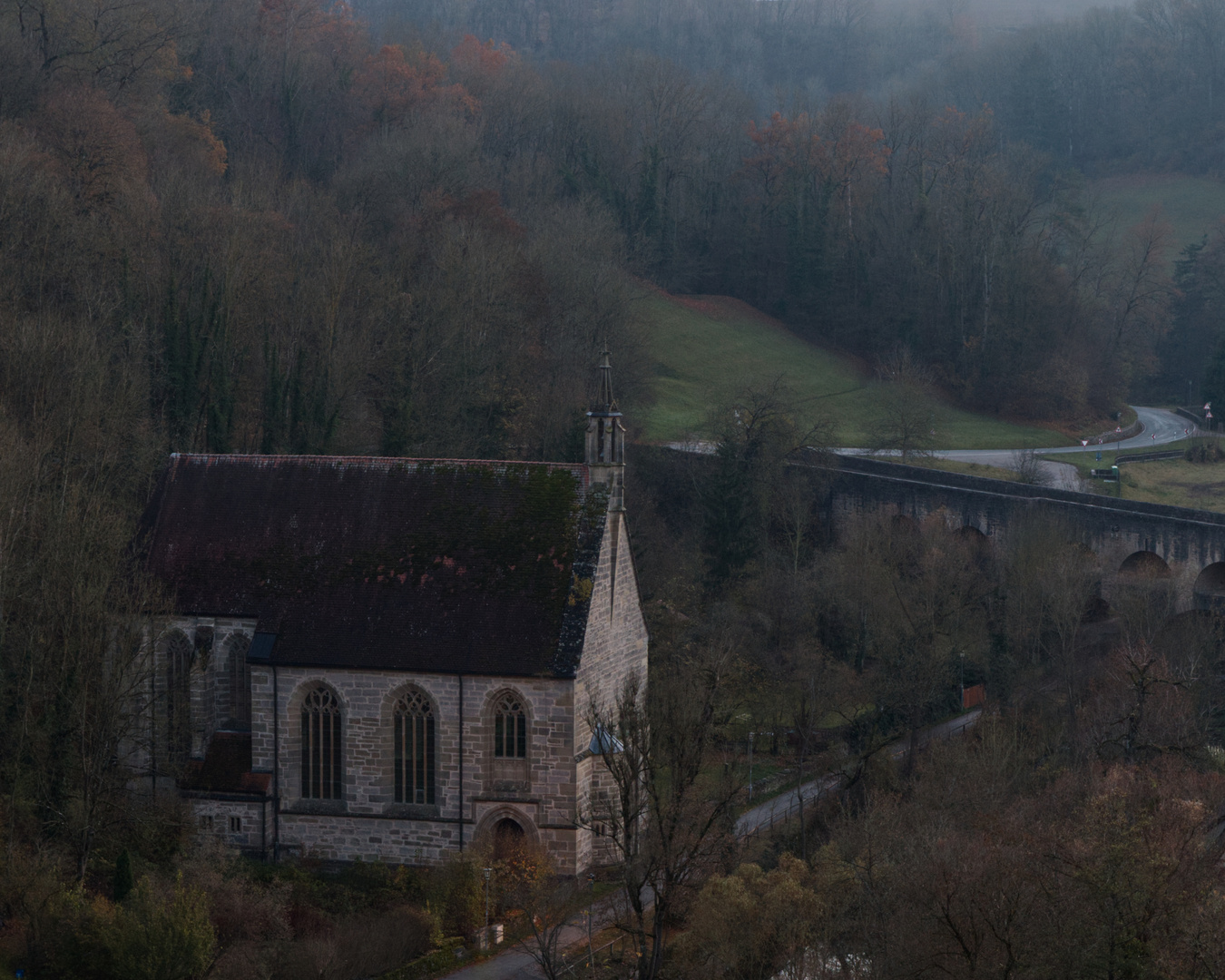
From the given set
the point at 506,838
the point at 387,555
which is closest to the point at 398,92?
the point at 387,555

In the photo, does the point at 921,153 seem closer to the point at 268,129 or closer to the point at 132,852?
the point at 268,129

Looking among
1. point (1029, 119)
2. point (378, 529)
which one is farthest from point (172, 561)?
point (1029, 119)

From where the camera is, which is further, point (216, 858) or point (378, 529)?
point (378, 529)

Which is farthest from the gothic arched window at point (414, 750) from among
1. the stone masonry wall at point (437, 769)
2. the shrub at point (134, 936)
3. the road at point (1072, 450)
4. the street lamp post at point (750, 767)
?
the road at point (1072, 450)

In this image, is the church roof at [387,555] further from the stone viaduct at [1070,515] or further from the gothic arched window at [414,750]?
the stone viaduct at [1070,515]

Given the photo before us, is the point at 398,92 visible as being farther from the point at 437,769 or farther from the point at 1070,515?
the point at 437,769

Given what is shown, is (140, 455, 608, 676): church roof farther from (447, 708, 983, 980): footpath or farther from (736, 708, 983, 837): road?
(736, 708, 983, 837): road
